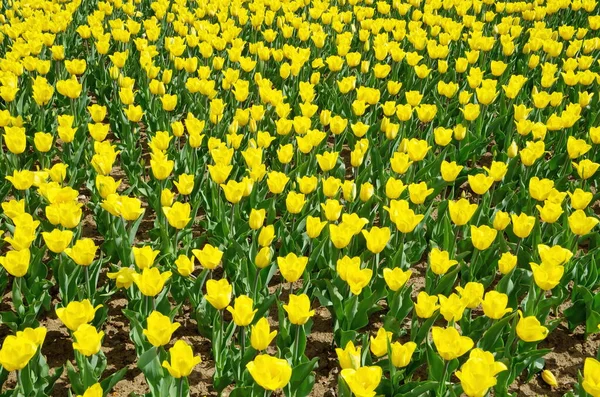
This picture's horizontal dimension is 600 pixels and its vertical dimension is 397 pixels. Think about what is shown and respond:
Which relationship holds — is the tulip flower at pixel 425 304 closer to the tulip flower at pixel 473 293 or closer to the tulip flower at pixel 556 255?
the tulip flower at pixel 473 293

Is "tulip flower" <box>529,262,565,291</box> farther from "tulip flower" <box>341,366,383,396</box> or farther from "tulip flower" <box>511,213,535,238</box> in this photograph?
"tulip flower" <box>341,366,383,396</box>

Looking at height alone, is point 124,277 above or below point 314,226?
below

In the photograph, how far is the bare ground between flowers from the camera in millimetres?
2961

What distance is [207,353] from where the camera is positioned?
3.15 meters

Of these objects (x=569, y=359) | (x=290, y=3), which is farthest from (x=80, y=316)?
(x=290, y=3)

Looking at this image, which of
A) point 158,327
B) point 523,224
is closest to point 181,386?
point 158,327

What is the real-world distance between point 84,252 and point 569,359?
2.22 metres

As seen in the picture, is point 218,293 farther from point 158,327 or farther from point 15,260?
point 15,260

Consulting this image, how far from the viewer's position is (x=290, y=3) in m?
7.04

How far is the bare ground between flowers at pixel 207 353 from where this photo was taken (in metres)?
2.96

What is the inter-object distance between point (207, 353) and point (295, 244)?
0.67m

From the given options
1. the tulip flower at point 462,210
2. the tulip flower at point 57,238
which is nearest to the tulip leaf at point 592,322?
the tulip flower at point 462,210

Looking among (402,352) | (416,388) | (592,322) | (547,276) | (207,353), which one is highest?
(547,276)

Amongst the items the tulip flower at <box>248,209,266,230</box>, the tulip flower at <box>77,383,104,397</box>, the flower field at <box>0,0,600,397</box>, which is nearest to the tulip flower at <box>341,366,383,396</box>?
the flower field at <box>0,0,600,397</box>
